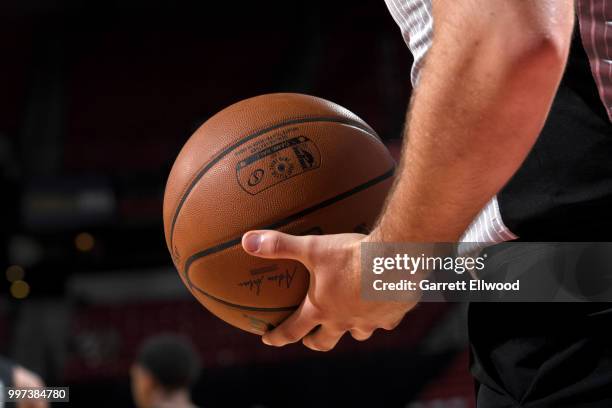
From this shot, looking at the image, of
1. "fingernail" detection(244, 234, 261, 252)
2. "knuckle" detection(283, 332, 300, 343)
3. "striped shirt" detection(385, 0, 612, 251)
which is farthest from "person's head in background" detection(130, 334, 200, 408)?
"striped shirt" detection(385, 0, 612, 251)

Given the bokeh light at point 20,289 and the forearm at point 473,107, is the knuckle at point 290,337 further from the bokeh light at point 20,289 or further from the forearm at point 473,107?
the bokeh light at point 20,289

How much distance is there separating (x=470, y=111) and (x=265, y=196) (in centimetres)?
44

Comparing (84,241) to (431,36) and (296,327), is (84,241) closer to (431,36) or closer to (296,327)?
(296,327)

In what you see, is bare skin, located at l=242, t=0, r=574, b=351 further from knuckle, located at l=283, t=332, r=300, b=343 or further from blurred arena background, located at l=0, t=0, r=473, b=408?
blurred arena background, located at l=0, t=0, r=473, b=408

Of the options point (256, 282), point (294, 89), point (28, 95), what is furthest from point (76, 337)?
point (256, 282)

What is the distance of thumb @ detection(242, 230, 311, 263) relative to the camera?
96cm

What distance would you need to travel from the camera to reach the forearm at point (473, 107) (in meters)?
0.74

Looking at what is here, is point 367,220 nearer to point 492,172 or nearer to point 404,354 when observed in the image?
point 492,172

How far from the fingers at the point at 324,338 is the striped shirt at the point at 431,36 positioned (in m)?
0.20

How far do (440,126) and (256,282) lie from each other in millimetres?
436

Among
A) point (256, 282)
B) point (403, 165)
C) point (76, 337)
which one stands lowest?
point (76, 337)

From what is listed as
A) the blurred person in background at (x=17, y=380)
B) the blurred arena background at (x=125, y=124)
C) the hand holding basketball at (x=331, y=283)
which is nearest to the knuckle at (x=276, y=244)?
the hand holding basketball at (x=331, y=283)

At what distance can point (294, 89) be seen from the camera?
8859mm

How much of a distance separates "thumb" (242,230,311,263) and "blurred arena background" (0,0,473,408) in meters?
6.66
